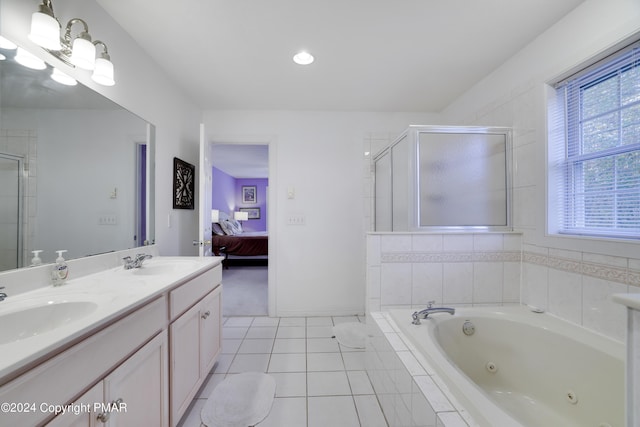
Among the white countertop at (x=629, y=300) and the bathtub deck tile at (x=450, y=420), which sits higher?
the white countertop at (x=629, y=300)

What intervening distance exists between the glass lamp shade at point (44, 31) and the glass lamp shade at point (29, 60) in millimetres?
66

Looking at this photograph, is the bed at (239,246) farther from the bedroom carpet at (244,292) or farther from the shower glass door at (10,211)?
the shower glass door at (10,211)

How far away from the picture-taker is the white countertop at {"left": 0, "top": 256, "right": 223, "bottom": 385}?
597 millimetres

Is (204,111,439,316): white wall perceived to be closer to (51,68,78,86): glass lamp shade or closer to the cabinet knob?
(51,68,78,86): glass lamp shade

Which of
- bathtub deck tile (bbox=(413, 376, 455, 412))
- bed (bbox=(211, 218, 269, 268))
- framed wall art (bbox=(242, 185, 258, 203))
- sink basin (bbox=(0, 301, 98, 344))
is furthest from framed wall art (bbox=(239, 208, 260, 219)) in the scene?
bathtub deck tile (bbox=(413, 376, 455, 412))

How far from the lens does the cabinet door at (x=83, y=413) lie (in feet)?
2.24

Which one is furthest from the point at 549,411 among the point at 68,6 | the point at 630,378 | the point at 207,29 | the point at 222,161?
the point at 222,161

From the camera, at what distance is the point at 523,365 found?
145 cm

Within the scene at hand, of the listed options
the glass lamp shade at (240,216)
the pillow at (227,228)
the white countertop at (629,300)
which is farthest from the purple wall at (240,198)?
the white countertop at (629,300)

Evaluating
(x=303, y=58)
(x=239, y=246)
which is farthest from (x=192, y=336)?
(x=239, y=246)

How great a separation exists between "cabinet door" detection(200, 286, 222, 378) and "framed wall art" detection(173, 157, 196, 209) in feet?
3.07

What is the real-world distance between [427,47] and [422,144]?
680mm

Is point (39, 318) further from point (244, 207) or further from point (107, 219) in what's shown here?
point (244, 207)

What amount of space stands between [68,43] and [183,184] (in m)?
1.24
